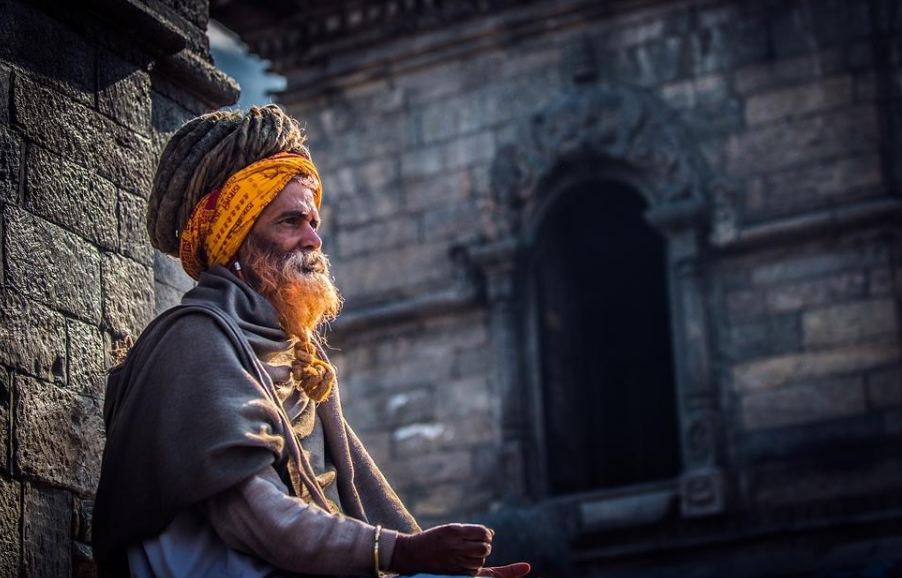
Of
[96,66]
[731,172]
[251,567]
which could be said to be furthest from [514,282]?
[251,567]

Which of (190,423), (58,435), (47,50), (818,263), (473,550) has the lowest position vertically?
(473,550)

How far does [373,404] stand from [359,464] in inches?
405

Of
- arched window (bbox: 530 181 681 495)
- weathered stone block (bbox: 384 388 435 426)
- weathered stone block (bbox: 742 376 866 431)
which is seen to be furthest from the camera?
weathered stone block (bbox: 384 388 435 426)

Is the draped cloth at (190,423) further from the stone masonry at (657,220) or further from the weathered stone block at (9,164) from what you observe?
the stone masonry at (657,220)

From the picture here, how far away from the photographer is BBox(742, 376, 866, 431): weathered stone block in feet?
44.9

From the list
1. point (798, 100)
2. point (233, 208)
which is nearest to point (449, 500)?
point (798, 100)

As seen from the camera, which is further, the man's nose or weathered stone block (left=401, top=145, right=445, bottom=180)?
weathered stone block (left=401, top=145, right=445, bottom=180)

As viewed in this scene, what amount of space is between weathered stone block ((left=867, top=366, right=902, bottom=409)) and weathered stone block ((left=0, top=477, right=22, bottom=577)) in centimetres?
918

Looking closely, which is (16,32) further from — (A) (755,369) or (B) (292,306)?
(A) (755,369)

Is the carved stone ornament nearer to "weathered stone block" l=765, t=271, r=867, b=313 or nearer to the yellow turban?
"weathered stone block" l=765, t=271, r=867, b=313

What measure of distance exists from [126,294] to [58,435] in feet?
2.05

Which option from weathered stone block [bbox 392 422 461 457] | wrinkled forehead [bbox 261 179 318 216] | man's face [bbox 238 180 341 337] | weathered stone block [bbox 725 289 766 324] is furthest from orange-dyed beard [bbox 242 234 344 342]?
weathered stone block [bbox 392 422 461 457]

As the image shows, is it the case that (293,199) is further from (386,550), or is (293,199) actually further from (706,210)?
(706,210)

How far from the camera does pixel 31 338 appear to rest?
552 cm
